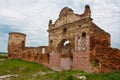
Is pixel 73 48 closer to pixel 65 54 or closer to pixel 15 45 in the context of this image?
pixel 65 54

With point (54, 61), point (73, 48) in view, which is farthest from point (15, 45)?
point (73, 48)

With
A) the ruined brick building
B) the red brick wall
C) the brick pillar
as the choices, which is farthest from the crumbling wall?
the brick pillar

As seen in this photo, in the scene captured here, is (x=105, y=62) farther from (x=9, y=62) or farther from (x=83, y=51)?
(x=9, y=62)

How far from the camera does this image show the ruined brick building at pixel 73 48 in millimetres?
21234

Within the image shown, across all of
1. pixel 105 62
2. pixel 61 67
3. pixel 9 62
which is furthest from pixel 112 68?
pixel 9 62

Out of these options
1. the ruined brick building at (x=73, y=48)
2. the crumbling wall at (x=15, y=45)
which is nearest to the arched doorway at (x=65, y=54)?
the ruined brick building at (x=73, y=48)

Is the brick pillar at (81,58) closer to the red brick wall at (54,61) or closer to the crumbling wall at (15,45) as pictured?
the red brick wall at (54,61)

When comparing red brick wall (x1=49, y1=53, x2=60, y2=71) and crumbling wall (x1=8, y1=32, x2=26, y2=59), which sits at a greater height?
crumbling wall (x1=8, y1=32, x2=26, y2=59)

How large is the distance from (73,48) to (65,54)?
2582 millimetres

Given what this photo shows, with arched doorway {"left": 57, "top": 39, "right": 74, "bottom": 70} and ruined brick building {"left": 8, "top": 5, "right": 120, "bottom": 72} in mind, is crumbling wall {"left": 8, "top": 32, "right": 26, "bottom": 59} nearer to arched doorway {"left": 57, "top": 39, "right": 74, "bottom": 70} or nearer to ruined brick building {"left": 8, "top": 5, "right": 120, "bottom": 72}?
ruined brick building {"left": 8, "top": 5, "right": 120, "bottom": 72}

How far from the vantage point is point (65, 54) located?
1022 inches

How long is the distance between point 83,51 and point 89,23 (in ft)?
8.88

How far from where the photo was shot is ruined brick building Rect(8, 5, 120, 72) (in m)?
21.2

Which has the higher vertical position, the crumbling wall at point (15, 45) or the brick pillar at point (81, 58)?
the crumbling wall at point (15, 45)
